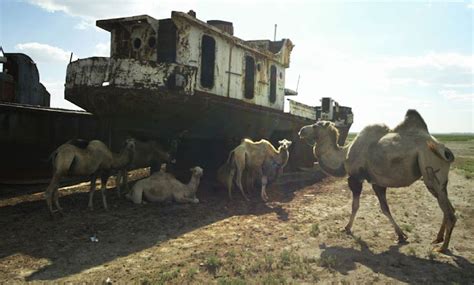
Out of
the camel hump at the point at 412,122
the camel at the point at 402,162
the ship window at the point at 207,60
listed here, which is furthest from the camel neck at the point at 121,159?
the camel hump at the point at 412,122

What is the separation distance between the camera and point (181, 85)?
33.5 feet

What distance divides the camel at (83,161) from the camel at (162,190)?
0.78m

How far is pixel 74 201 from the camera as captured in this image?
32.7 feet

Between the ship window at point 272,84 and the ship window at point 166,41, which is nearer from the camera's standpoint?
the ship window at point 166,41

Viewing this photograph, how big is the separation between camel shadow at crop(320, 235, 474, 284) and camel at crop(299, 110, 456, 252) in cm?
62

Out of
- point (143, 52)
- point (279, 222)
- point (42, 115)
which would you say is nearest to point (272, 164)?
point (279, 222)

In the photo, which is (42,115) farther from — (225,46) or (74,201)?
(225,46)

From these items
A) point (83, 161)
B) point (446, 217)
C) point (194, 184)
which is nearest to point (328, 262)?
point (446, 217)

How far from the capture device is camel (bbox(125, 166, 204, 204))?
32.8ft

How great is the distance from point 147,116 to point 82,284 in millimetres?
6205

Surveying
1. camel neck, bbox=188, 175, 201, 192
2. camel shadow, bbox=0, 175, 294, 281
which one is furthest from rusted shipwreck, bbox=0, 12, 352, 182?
camel neck, bbox=188, 175, 201, 192

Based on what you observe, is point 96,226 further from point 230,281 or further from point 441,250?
point 441,250

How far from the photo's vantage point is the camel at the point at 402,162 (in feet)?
21.7

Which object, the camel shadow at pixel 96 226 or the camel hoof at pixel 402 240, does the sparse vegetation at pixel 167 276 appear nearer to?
the camel shadow at pixel 96 226
